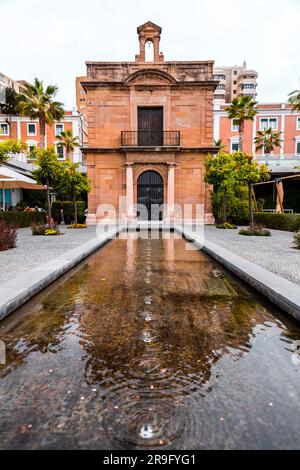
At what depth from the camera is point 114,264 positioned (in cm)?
836

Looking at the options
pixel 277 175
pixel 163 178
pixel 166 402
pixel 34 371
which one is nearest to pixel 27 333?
pixel 34 371

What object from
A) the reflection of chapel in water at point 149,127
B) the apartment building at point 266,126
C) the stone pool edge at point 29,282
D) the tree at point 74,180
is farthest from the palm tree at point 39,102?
the apartment building at point 266,126

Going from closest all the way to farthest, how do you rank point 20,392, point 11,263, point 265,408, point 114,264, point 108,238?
point 265,408 → point 20,392 → point 11,263 → point 114,264 → point 108,238

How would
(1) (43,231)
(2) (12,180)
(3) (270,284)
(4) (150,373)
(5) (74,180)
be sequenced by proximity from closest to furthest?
(4) (150,373)
(3) (270,284)
(1) (43,231)
(2) (12,180)
(5) (74,180)

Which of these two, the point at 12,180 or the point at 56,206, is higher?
Result: the point at 12,180

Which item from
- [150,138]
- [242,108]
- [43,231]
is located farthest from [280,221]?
[43,231]

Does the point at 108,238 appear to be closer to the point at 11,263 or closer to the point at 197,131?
the point at 11,263

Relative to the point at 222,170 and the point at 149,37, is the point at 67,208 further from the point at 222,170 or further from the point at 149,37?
the point at 149,37

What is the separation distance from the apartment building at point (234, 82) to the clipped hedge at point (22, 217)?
2811 inches

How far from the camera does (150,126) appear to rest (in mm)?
25250

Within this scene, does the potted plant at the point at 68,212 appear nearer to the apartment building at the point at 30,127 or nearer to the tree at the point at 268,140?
the apartment building at the point at 30,127

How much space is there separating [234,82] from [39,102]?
81678 millimetres

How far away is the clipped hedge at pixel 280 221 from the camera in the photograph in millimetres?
17509

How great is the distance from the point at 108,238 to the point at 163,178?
12.0 m
